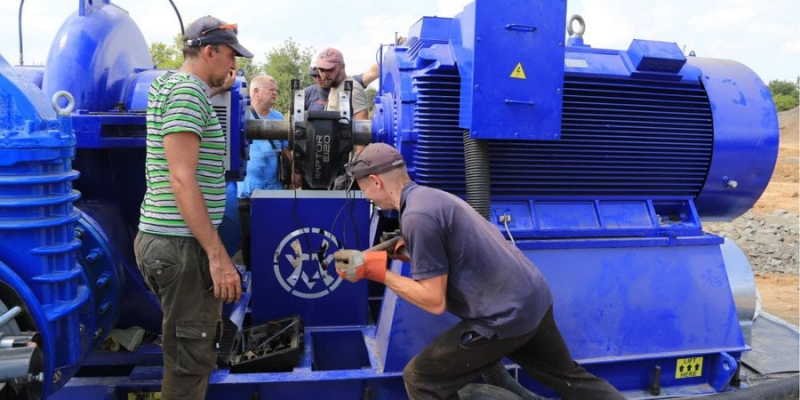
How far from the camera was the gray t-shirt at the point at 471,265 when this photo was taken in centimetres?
202

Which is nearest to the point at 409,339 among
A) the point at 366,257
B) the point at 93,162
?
the point at 366,257

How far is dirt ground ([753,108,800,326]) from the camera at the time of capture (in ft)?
18.4

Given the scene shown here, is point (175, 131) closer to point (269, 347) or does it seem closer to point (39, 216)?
point (39, 216)

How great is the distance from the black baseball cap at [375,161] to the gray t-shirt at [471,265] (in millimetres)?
104

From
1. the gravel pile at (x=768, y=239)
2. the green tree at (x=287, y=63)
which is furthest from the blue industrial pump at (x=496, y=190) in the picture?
the green tree at (x=287, y=63)

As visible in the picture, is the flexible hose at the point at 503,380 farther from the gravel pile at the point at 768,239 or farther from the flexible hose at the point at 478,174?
the gravel pile at the point at 768,239

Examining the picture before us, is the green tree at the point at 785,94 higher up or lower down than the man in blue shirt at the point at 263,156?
higher up

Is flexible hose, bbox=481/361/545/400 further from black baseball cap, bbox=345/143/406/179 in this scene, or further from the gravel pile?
the gravel pile

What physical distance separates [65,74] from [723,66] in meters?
3.03

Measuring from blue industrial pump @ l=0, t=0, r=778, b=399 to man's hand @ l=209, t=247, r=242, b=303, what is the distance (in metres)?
0.49

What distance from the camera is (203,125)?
203cm

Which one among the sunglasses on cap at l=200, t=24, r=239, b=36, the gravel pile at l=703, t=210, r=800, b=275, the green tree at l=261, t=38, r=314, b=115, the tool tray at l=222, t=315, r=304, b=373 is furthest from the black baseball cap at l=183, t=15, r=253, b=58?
the green tree at l=261, t=38, r=314, b=115

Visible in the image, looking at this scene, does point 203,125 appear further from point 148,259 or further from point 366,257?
point 366,257

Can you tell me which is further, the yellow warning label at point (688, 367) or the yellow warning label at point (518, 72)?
the yellow warning label at point (688, 367)
